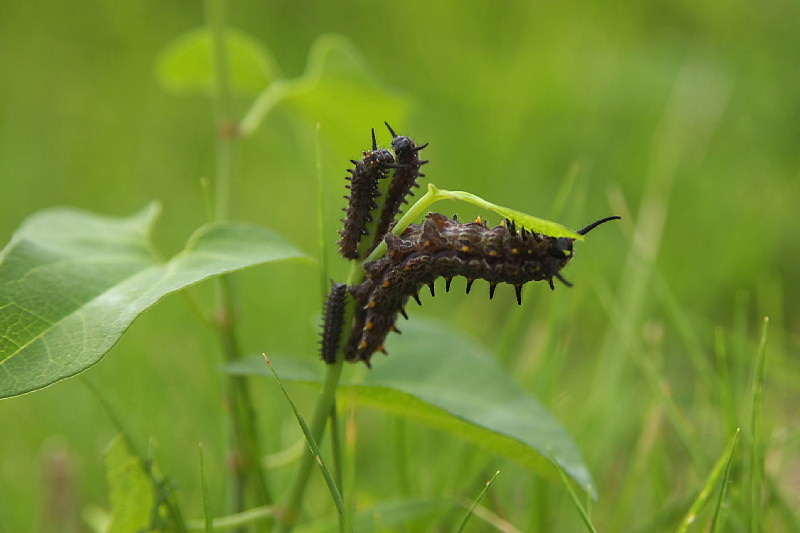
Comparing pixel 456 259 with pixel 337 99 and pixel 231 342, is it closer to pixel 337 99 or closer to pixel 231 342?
pixel 231 342

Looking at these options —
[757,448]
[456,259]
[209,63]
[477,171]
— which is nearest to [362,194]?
[456,259]

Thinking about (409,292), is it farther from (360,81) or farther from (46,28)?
(46,28)

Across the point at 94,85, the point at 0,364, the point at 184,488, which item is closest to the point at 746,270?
the point at 184,488

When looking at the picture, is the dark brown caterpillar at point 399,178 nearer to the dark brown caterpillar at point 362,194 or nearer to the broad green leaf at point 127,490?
the dark brown caterpillar at point 362,194

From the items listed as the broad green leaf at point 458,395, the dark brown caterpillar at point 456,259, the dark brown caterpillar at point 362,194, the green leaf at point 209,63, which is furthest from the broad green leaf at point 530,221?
the green leaf at point 209,63

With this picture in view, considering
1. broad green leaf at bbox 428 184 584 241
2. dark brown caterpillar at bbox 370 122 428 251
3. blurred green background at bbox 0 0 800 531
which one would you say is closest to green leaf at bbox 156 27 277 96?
blurred green background at bbox 0 0 800 531

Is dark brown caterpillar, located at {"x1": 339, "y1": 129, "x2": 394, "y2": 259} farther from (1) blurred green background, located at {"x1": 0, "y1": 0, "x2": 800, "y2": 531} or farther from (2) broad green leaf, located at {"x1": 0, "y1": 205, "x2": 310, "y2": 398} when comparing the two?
(1) blurred green background, located at {"x1": 0, "y1": 0, "x2": 800, "y2": 531}
